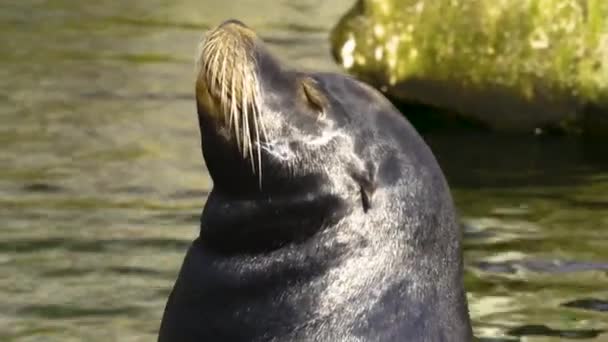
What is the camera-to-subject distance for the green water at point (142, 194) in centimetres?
761

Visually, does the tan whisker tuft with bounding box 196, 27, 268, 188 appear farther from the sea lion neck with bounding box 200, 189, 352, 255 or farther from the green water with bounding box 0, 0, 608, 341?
the green water with bounding box 0, 0, 608, 341

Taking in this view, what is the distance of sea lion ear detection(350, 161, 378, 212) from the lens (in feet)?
18.2

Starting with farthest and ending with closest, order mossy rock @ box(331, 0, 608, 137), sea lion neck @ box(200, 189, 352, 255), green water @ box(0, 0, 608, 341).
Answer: mossy rock @ box(331, 0, 608, 137) < green water @ box(0, 0, 608, 341) < sea lion neck @ box(200, 189, 352, 255)

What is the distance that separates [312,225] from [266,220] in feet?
0.47

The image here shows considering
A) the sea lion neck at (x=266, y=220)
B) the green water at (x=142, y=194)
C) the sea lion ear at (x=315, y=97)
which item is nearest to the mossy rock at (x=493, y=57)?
the green water at (x=142, y=194)

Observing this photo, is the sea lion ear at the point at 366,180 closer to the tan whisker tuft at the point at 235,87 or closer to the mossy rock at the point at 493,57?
the tan whisker tuft at the point at 235,87

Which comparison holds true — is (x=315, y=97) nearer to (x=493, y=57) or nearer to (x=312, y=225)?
(x=312, y=225)

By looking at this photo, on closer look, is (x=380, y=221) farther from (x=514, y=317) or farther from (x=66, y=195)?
(x=66, y=195)

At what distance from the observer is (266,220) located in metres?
5.56

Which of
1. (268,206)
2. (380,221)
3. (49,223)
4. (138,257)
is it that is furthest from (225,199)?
(49,223)

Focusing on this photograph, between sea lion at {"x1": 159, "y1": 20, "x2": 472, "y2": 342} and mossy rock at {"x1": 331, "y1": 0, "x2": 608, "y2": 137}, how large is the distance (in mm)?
5022

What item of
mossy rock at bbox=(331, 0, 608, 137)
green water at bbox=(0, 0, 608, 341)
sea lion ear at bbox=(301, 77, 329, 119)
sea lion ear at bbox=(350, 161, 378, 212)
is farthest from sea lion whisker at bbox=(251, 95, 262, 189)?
mossy rock at bbox=(331, 0, 608, 137)

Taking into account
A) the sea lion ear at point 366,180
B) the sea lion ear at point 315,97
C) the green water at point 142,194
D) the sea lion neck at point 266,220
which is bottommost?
the green water at point 142,194

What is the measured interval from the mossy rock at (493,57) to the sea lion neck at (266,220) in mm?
5275
